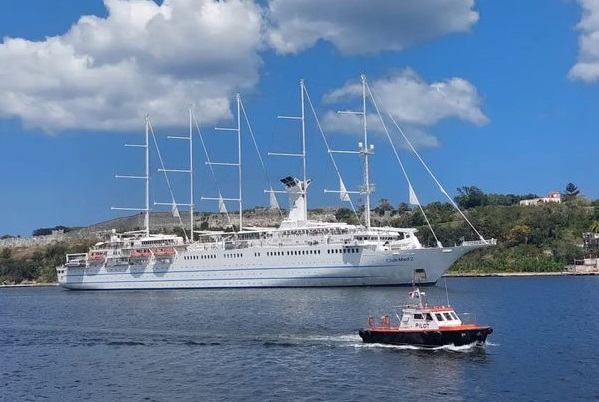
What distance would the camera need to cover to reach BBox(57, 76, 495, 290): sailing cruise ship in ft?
275

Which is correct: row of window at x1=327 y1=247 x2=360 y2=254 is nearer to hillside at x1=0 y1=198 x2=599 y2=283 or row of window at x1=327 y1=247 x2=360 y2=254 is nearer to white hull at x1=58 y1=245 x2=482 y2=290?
white hull at x1=58 y1=245 x2=482 y2=290

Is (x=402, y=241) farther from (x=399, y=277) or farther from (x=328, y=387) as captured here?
(x=328, y=387)

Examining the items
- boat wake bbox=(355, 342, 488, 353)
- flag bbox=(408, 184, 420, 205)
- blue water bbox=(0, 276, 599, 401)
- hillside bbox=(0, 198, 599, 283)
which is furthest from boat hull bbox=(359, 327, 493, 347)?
hillside bbox=(0, 198, 599, 283)

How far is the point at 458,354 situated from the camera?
120 ft

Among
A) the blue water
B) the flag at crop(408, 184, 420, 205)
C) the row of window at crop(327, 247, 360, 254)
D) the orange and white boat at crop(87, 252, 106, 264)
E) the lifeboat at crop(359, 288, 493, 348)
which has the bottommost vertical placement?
the blue water

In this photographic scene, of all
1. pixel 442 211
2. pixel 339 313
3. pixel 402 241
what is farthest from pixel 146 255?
pixel 442 211

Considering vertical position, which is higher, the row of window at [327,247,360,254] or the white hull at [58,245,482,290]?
the row of window at [327,247,360,254]

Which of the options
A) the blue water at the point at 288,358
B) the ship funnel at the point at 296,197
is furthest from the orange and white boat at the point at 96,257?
the blue water at the point at 288,358

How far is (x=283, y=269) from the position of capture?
90.5 metres

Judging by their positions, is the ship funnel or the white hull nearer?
the white hull

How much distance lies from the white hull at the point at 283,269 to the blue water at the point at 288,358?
16967 millimetres

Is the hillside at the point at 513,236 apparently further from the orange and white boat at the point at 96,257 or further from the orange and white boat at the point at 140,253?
the orange and white boat at the point at 140,253

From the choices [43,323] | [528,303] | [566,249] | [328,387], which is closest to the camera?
[328,387]

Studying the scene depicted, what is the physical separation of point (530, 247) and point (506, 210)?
2187 centimetres
